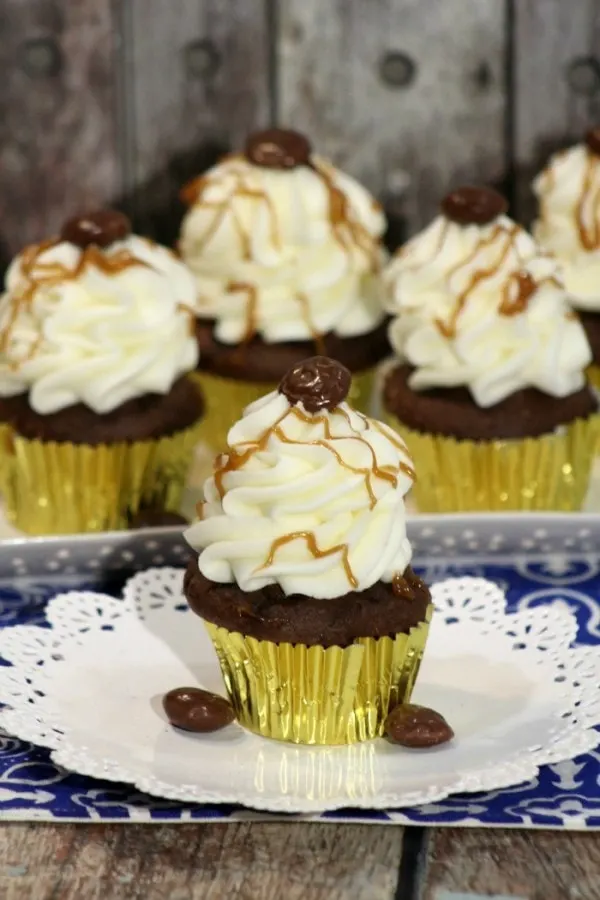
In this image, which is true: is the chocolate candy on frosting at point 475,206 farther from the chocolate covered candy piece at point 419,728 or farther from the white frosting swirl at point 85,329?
the chocolate covered candy piece at point 419,728

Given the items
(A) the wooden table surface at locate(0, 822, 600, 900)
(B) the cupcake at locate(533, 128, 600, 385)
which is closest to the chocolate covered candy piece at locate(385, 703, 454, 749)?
(A) the wooden table surface at locate(0, 822, 600, 900)

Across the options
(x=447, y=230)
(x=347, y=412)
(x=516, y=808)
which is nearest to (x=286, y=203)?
(x=447, y=230)

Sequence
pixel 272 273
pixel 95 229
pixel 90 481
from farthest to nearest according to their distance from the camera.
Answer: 1. pixel 272 273
2. pixel 90 481
3. pixel 95 229

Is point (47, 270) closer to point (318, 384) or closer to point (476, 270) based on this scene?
point (476, 270)

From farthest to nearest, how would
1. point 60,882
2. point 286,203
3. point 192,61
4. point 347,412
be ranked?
point 192,61, point 286,203, point 347,412, point 60,882

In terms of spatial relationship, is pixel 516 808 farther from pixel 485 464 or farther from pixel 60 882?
pixel 485 464

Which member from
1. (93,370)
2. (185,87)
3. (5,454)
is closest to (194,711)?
(93,370)
